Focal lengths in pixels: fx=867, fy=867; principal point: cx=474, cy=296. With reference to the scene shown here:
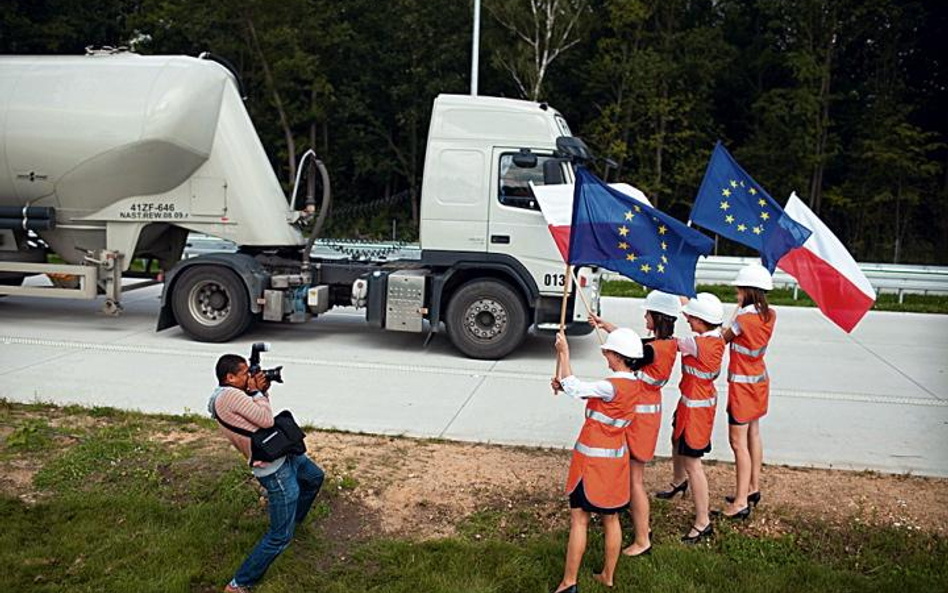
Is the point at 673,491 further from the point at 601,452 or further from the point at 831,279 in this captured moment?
the point at 831,279

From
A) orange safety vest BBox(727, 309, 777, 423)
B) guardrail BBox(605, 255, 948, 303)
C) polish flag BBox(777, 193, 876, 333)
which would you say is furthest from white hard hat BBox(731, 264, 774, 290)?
guardrail BBox(605, 255, 948, 303)

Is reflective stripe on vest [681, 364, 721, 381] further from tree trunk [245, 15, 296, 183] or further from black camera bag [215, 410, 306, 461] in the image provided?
tree trunk [245, 15, 296, 183]

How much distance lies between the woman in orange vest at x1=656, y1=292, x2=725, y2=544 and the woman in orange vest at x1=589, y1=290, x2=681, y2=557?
0.18 metres

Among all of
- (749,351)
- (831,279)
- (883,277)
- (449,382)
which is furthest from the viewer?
(883,277)

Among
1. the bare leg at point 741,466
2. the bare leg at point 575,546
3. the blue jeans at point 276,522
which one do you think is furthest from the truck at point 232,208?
the blue jeans at point 276,522

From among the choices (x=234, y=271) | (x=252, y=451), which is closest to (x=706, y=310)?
(x=252, y=451)

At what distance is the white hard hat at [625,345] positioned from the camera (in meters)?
4.55

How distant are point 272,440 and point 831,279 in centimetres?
397

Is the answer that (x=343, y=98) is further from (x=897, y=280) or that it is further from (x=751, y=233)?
(x=751, y=233)

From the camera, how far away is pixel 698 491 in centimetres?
539

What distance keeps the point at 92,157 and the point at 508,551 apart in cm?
850

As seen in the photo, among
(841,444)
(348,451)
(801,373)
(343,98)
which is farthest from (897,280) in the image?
(343,98)

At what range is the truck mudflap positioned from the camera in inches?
434

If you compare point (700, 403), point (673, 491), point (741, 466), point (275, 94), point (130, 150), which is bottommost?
point (673, 491)
